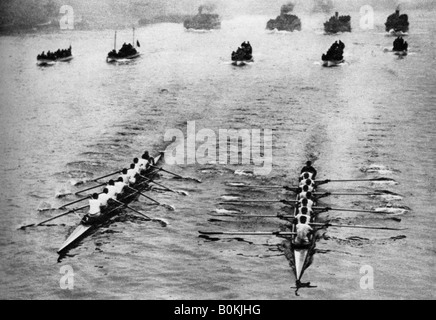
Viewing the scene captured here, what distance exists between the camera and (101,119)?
57.6 ft

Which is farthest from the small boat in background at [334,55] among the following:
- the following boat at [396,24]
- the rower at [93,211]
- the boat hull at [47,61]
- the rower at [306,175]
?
the rower at [93,211]

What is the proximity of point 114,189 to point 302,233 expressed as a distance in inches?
170

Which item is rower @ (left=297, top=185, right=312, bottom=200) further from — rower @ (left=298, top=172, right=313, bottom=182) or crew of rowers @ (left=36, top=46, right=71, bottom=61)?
crew of rowers @ (left=36, top=46, right=71, bottom=61)

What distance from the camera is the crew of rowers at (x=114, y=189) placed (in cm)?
1097

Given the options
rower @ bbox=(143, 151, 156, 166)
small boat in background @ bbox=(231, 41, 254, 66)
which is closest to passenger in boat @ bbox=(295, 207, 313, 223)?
rower @ bbox=(143, 151, 156, 166)

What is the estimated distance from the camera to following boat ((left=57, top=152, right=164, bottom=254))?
34.1 ft

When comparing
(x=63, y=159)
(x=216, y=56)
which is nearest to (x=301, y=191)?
(x=63, y=159)

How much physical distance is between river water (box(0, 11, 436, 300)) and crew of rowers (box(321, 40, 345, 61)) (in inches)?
23.1

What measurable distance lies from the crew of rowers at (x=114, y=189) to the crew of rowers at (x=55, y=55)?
1042 cm

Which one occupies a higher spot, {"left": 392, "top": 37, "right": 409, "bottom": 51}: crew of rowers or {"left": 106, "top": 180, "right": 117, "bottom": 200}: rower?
{"left": 392, "top": 37, "right": 409, "bottom": 51}: crew of rowers

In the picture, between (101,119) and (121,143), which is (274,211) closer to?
(121,143)

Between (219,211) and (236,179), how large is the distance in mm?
1777

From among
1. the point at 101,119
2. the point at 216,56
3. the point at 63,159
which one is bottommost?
the point at 63,159

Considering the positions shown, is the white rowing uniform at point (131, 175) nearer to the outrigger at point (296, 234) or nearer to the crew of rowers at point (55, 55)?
the outrigger at point (296, 234)
